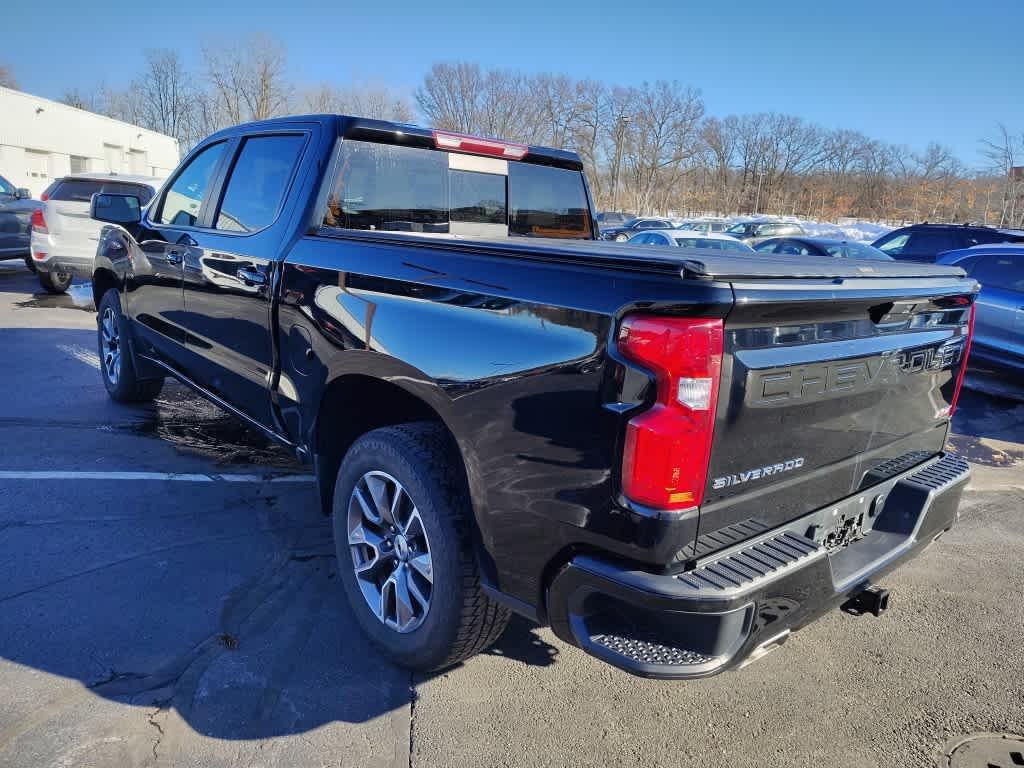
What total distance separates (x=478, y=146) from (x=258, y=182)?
1.13 meters

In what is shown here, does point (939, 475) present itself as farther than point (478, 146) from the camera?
No

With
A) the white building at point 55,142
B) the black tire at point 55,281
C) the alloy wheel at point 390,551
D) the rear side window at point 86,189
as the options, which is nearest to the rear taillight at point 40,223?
the rear side window at point 86,189

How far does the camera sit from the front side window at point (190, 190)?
4129mm

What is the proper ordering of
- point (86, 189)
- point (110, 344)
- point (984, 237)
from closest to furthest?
point (110, 344) → point (86, 189) → point (984, 237)

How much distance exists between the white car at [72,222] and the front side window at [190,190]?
663 centimetres

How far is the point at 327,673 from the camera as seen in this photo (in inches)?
106

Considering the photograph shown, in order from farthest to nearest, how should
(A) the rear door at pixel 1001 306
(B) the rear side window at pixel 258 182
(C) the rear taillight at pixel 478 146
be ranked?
(A) the rear door at pixel 1001 306 < (C) the rear taillight at pixel 478 146 < (B) the rear side window at pixel 258 182

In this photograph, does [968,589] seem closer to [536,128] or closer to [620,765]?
[620,765]

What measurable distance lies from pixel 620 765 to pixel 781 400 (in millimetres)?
1282

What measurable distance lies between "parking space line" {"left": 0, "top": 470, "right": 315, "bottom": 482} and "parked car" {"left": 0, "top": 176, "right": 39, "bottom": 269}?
10164 millimetres

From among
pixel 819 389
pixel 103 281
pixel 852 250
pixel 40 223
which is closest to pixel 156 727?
pixel 819 389

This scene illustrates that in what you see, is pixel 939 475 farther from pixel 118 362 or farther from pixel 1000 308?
pixel 1000 308

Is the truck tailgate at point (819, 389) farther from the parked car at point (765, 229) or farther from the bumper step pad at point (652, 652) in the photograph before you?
the parked car at point (765, 229)

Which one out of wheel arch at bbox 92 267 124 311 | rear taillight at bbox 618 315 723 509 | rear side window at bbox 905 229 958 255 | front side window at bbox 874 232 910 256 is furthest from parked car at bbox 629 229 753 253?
rear taillight at bbox 618 315 723 509
